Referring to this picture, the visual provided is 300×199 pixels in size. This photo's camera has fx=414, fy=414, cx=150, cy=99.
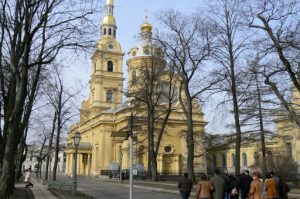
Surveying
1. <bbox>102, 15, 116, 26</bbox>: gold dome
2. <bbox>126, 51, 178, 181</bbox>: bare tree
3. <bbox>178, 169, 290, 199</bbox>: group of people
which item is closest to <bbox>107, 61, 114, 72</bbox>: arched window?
<bbox>102, 15, 116, 26</bbox>: gold dome

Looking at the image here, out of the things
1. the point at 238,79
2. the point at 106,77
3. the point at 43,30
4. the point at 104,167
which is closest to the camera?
the point at 43,30

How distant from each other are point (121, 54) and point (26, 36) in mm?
66593

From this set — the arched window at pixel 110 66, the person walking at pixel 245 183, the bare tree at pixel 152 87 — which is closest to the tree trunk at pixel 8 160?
the person walking at pixel 245 183

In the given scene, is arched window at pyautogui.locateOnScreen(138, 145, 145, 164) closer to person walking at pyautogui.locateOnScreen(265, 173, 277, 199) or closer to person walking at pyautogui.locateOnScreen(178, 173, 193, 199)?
person walking at pyautogui.locateOnScreen(178, 173, 193, 199)

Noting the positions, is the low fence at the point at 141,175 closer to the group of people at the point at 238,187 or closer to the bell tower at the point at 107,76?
the bell tower at the point at 107,76

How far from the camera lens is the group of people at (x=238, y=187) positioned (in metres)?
12.5

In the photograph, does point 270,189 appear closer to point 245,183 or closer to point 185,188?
point 245,183

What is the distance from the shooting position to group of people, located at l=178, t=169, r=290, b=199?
12508mm

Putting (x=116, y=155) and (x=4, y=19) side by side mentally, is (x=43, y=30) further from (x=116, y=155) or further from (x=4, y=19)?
(x=116, y=155)

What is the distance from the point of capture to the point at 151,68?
125 feet

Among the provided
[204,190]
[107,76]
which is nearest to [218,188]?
[204,190]

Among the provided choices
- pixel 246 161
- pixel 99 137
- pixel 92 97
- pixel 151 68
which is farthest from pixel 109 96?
pixel 151 68

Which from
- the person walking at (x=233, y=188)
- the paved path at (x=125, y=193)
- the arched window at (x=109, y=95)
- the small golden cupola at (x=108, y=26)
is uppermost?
the small golden cupola at (x=108, y=26)

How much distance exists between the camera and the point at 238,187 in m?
16.7
